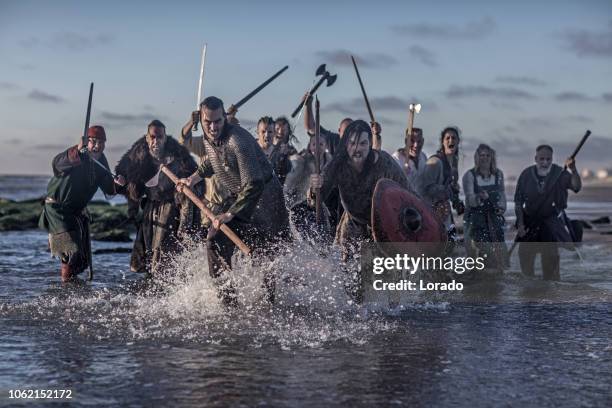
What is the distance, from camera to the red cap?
10.1 meters

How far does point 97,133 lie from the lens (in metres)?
10.1

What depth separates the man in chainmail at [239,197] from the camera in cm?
705

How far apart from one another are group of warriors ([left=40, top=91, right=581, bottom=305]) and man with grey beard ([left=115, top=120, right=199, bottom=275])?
0.03 ft

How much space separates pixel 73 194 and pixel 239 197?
3.48 meters

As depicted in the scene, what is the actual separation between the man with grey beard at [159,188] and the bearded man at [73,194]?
0.40m

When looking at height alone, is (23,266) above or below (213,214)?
below

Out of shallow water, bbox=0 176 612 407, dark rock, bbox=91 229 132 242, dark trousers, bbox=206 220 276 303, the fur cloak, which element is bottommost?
shallow water, bbox=0 176 612 407

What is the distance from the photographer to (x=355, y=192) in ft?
25.7

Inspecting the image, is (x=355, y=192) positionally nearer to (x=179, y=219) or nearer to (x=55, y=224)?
(x=179, y=219)

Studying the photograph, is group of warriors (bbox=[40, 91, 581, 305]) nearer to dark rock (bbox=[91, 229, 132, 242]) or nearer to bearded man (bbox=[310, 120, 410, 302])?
bearded man (bbox=[310, 120, 410, 302])

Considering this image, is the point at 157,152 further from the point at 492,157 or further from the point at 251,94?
the point at 492,157

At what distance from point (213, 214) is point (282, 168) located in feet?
9.82

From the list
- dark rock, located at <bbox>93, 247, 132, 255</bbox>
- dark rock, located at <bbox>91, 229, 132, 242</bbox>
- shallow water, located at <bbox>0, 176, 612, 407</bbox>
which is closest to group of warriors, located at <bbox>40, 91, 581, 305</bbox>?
shallow water, located at <bbox>0, 176, 612, 407</bbox>

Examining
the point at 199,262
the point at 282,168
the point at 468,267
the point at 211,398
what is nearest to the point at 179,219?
the point at 199,262
